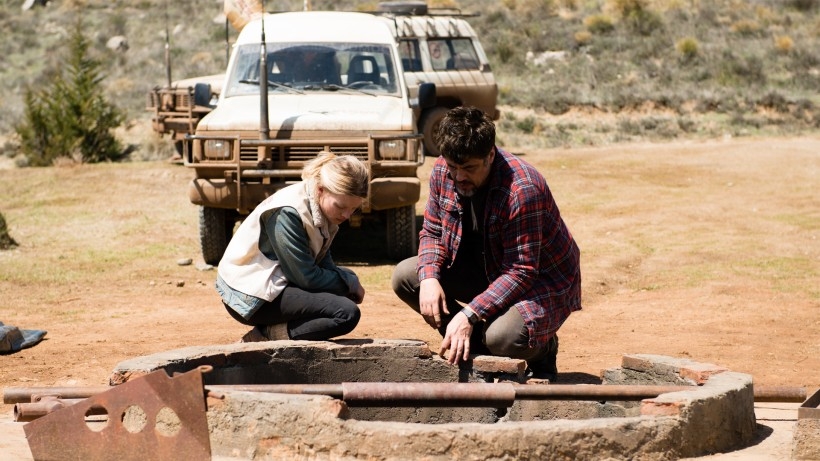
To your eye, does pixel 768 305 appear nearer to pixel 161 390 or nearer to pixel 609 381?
pixel 609 381

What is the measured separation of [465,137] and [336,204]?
72 cm

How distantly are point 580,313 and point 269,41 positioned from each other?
12.9ft

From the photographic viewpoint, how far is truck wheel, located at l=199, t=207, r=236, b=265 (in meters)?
10.1

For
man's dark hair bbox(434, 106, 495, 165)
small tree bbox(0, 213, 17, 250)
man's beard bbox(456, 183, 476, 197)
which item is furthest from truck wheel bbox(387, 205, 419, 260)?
man's dark hair bbox(434, 106, 495, 165)

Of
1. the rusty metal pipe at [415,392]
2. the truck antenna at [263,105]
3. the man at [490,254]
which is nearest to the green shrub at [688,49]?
the truck antenna at [263,105]

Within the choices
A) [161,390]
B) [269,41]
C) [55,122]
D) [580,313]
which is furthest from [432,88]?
[55,122]

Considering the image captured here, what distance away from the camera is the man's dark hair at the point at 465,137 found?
4.72 metres

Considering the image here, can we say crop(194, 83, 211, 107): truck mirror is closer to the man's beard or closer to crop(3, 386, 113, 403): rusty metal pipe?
the man's beard

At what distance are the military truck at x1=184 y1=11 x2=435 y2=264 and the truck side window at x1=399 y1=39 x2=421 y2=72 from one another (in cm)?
563

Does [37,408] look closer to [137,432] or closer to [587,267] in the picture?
[137,432]

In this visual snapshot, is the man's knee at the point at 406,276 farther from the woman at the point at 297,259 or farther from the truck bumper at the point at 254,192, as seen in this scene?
the truck bumper at the point at 254,192

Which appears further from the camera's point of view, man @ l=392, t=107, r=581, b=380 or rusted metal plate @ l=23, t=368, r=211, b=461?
man @ l=392, t=107, r=581, b=380

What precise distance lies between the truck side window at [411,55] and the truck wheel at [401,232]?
6.54m

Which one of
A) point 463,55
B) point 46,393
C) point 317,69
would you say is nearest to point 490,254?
point 46,393
